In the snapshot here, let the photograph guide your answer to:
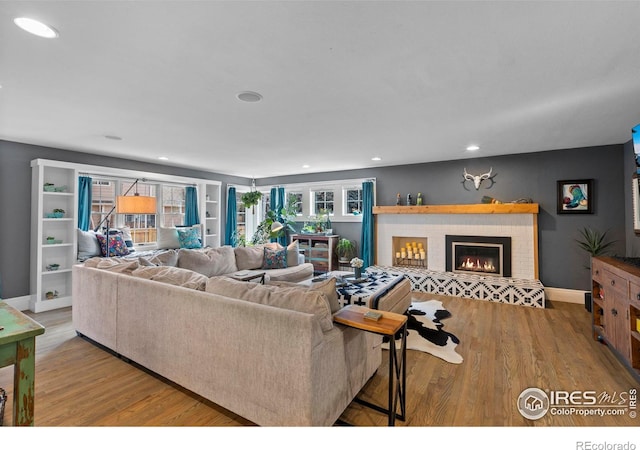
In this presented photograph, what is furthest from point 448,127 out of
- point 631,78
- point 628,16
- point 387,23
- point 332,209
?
point 332,209

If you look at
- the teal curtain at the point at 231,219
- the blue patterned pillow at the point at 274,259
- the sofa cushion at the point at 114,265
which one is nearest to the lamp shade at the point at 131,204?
the sofa cushion at the point at 114,265

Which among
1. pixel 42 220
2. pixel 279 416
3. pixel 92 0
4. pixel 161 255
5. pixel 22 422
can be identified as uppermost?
pixel 92 0

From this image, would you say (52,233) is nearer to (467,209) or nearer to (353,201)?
(353,201)

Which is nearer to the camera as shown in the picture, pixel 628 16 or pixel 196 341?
pixel 628 16

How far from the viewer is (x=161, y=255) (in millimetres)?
3740

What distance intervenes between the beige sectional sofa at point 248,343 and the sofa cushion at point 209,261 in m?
1.33

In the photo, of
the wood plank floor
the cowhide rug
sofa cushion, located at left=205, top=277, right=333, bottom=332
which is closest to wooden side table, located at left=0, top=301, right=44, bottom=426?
the wood plank floor

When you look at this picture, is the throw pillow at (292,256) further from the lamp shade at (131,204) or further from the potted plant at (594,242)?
the potted plant at (594,242)

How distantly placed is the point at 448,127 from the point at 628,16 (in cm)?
188

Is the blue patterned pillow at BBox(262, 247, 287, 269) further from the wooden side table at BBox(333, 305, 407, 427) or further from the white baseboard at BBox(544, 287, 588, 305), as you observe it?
the white baseboard at BBox(544, 287, 588, 305)

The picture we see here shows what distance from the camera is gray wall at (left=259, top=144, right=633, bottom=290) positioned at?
13.9ft

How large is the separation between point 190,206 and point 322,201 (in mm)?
2935

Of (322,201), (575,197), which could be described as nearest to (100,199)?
(322,201)

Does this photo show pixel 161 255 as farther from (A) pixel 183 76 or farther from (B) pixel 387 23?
(B) pixel 387 23
